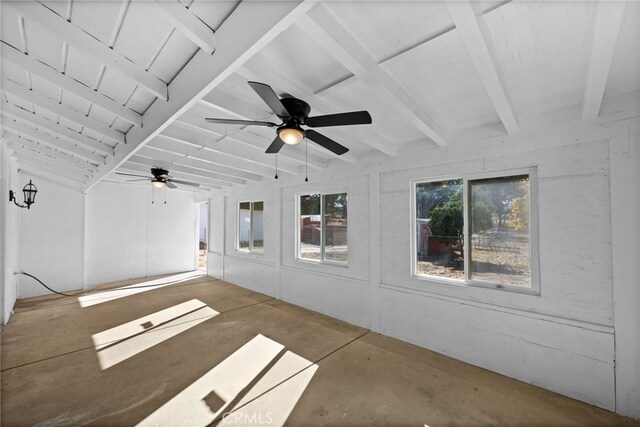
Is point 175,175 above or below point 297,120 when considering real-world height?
above

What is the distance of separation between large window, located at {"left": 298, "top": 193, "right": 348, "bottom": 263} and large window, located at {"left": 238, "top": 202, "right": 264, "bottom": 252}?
1474mm

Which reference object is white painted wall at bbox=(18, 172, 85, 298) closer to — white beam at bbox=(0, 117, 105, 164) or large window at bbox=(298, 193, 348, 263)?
white beam at bbox=(0, 117, 105, 164)

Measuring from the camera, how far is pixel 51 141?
11.4 feet

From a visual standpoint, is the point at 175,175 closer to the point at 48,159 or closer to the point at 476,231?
the point at 48,159

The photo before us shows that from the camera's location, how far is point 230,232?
7.27 metres

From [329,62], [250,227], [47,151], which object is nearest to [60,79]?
[329,62]

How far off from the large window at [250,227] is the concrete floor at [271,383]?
2592 millimetres

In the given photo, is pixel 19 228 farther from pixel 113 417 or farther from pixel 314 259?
pixel 314 259

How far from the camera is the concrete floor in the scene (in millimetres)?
2238

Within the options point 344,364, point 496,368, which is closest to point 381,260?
point 344,364

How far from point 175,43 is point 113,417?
3.09 metres

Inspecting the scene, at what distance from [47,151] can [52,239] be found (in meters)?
2.96

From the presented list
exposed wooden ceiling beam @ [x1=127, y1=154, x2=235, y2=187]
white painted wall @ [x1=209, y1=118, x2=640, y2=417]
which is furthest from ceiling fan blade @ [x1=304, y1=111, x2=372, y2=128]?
exposed wooden ceiling beam @ [x1=127, y1=154, x2=235, y2=187]

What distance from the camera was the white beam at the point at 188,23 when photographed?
1.38m
